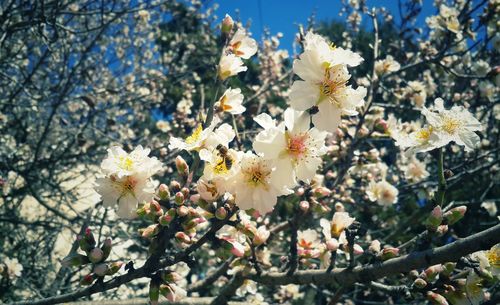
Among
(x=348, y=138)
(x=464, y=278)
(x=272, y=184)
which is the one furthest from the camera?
(x=348, y=138)

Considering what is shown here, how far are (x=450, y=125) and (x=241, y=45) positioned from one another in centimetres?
120

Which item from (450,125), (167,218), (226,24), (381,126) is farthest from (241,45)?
(381,126)

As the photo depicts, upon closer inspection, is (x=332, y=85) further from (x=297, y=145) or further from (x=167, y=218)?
(x=167, y=218)

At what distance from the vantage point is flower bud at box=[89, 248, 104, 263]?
159 centimetres

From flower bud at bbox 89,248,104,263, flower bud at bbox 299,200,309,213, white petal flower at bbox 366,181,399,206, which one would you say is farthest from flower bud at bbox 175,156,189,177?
white petal flower at bbox 366,181,399,206

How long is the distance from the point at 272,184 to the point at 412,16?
453cm

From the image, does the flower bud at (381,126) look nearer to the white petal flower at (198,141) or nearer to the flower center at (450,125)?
the flower center at (450,125)

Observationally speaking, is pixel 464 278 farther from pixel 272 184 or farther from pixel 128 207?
pixel 128 207

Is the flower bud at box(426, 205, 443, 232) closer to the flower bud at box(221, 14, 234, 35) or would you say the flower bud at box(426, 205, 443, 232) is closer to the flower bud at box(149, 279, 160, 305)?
the flower bud at box(149, 279, 160, 305)

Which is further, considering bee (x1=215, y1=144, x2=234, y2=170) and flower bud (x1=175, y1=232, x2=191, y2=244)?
flower bud (x1=175, y1=232, x2=191, y2=244)

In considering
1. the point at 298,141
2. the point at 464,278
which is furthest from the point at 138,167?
the point at 464,278

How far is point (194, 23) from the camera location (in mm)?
13781

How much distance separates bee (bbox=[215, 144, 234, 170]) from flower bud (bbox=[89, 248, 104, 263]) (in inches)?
25.8

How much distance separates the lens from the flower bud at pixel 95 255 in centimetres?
159
